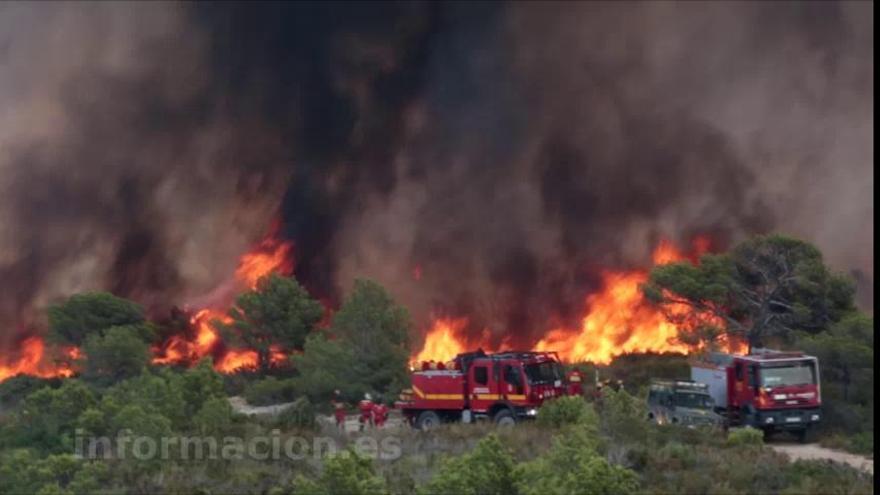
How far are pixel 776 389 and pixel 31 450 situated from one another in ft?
54.5

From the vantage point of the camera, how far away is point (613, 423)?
23328mm

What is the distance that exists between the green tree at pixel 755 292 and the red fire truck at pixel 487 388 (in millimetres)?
8261

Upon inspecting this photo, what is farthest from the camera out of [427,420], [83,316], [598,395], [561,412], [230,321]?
[230,321]

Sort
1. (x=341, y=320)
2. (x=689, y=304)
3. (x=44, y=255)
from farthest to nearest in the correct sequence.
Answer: (x=44, y=255)
(x=689, y=304)
(x=341, y=320)

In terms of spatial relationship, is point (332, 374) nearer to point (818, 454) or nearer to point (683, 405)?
point (683, 405)

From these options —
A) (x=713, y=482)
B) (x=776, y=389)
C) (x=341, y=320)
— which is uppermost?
(x=341, y=320)

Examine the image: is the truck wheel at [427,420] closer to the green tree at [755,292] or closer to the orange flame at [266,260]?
the green tree at [755,292]

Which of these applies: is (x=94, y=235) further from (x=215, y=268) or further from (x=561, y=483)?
(x=561, y=483)

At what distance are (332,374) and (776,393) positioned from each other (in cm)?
1275

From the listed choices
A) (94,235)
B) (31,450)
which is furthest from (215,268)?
(31,450)

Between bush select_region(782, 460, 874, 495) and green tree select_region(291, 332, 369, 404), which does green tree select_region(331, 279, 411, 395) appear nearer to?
green tree select_region(291, 332, 369, 404)

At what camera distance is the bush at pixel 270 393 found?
34125 millimetres

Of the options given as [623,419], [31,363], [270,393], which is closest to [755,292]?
[623,419]

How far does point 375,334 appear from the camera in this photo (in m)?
33.4
